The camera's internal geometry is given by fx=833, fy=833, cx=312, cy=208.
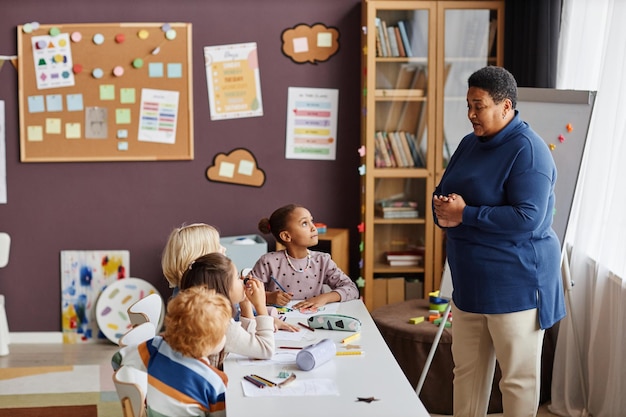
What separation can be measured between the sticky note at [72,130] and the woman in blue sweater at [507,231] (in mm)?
2725

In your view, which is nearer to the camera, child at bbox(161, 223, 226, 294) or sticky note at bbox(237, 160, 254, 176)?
child at bbox(161, 223, 226, 294)

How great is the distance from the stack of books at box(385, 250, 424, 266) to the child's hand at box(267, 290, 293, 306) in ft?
5.53

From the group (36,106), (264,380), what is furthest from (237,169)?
(264,380)

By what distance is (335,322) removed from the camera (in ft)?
8.70

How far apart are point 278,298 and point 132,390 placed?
1.07 m

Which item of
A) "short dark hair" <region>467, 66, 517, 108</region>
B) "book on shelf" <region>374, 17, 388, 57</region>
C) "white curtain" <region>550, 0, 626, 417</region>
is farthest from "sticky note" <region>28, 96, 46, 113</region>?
"short dark hair" <region>467, 66, 517, 108</region>

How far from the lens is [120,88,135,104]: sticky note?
478 centimetres

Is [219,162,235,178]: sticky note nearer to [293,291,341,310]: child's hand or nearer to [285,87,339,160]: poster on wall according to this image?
[285,87,339,160]: poster on wall

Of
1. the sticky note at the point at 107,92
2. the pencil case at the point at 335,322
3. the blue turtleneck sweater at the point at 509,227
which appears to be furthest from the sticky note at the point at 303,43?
the pencil case at the point at 335,322

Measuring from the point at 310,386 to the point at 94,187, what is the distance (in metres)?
3.08

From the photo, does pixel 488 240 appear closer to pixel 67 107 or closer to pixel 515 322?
pixel 515 322

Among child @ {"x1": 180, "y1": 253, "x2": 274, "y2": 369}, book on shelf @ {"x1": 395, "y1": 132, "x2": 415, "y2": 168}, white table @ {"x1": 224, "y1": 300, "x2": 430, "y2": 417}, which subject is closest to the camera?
white table @ {"x1": 224, "y1": 300, "x2": 430, "y2": 417}

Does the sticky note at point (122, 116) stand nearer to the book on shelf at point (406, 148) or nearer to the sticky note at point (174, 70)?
the sticky note at point (174, 70)

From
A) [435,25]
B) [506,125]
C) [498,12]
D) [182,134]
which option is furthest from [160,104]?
[506,125]
